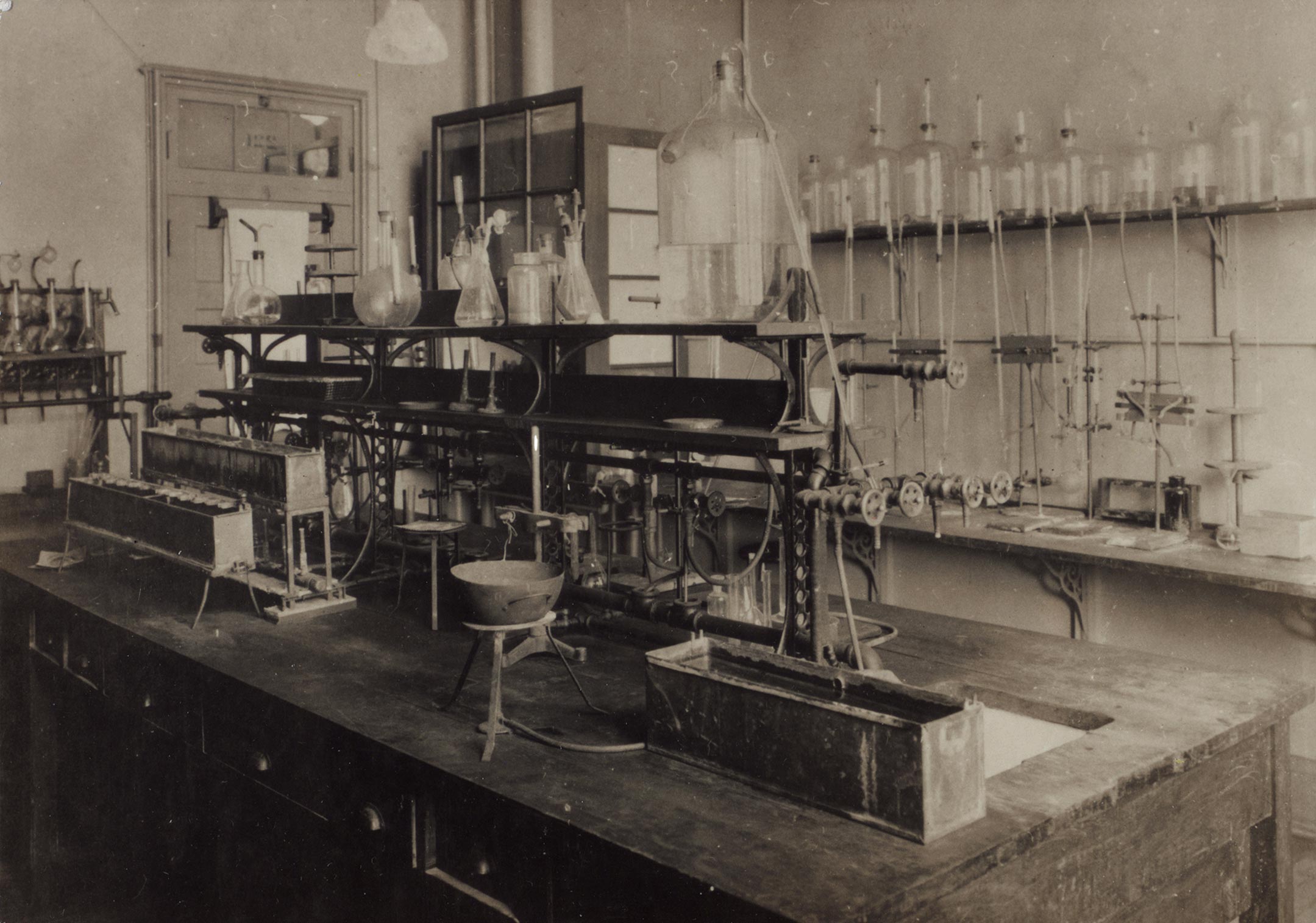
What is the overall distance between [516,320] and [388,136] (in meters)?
3.36

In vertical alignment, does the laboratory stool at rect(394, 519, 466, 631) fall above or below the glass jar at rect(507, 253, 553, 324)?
below

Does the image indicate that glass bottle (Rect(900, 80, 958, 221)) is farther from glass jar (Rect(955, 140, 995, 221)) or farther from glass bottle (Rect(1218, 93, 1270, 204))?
glass bottle (Rect(1218, 93, 1270, 204))

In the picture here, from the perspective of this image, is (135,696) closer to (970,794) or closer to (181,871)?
(181,871)

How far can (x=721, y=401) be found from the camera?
2584 millimetres

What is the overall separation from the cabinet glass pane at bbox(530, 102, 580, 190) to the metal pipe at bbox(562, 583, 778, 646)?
2825 mm

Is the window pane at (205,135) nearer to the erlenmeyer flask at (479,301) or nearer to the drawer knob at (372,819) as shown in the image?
the erlenmeyer flask at (479,301)

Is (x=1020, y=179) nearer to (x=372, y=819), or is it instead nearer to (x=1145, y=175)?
(x=1145, y=175)

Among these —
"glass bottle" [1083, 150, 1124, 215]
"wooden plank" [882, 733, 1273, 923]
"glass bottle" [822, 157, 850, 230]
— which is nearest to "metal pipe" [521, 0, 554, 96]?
"glass bottle" [822, 157, 850, 230]

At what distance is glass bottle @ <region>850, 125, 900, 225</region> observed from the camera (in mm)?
4879

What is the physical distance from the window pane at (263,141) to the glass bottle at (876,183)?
268 centimetres

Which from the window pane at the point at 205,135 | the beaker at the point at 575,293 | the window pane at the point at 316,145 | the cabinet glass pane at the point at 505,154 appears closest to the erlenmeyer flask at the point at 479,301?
the beaker at the point at 575,293

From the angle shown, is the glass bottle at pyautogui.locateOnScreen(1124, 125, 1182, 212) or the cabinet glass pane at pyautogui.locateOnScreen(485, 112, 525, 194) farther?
the cabinet glass pane at pyautogui.locateOnScreen(485, 112, 525, 194)

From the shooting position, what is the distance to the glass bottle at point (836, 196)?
4.96 metres

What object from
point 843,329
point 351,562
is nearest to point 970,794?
point 843,329
